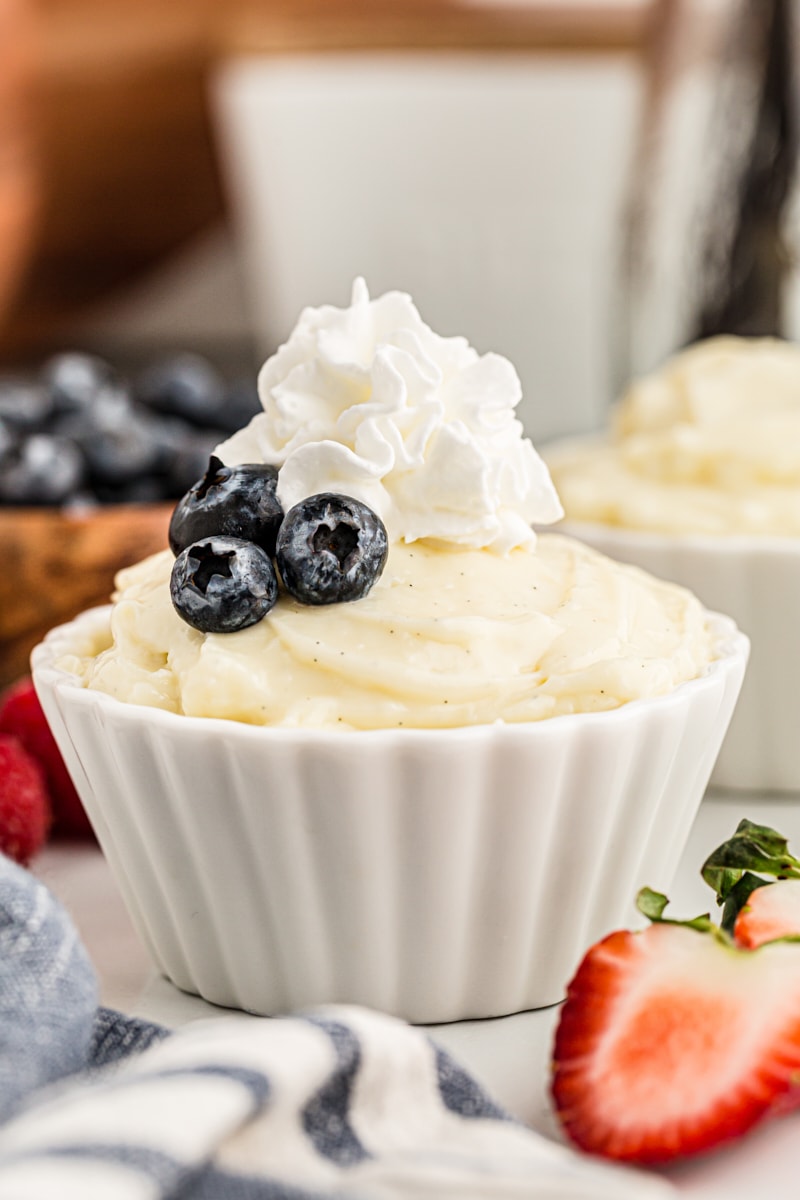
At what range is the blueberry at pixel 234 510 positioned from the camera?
59.4 inches

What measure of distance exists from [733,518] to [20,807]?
1138mm

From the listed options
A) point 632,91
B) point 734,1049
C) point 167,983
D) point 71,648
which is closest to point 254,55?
point 632,91

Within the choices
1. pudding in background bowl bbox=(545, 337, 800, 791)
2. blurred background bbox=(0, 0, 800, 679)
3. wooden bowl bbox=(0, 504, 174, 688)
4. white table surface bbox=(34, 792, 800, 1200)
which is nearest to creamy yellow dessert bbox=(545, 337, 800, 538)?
pudding in background bowl bbox=(545, 337, 800, 791)

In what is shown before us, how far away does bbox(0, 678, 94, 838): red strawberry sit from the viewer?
6.66ft

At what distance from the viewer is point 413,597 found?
1.50 meters

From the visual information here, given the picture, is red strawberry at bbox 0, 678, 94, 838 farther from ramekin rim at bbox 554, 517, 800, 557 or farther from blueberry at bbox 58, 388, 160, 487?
ramekin rim at bbox 554, 517, 800, 557

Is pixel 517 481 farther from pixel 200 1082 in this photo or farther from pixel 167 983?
pixel 200 1082

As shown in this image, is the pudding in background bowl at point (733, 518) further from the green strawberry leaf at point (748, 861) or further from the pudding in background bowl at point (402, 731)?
the green strawberry leaf at point (748, 861)

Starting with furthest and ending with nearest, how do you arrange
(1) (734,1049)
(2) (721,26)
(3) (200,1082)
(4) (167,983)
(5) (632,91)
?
1. (5) (632,91)
2. (2) (721,26)
3. (4) (167,983)
4. (1) (734,1049)
5. (3) (200,1082)

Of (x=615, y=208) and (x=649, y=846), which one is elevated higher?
(x=649, y=846)

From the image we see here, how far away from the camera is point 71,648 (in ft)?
5.60

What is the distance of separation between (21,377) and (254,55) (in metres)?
1.80

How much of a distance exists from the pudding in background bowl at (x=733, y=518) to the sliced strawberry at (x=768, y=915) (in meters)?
0.78

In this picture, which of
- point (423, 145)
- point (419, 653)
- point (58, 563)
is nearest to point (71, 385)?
point (58, 563)
